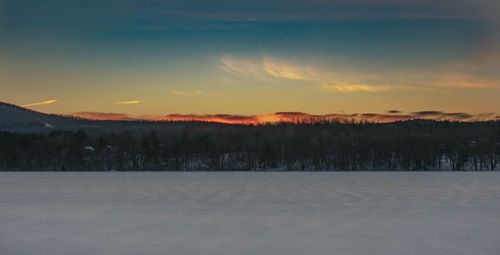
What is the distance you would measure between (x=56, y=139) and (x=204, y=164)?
3716 centimetres

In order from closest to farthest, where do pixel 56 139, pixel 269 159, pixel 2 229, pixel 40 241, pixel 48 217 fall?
1. pixel 40 241
2. pixel 2 229
3. pixel 48 217
4. pixel 269 159
5. pixel 56 139

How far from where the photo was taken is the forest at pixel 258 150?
354 ft

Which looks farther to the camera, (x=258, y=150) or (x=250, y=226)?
(x=258, y=150)

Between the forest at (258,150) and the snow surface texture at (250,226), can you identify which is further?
the forest at (258,150)

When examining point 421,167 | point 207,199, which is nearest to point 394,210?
point 207,199

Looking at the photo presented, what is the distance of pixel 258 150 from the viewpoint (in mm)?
118625

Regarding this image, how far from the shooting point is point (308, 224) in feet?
60.8

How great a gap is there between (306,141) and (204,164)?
25.0m

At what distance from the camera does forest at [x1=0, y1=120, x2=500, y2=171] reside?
10788 cm

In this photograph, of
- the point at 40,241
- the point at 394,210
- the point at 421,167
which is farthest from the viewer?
the point at 421,167

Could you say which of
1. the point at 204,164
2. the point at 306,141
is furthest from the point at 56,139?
the point at 306,141

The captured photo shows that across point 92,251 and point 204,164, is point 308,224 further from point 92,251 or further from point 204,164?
point 204,164

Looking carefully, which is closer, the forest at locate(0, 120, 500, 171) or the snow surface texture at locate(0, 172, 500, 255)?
the snow surface texture at locate(0, 172, 500, 255)

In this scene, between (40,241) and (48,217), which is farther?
(48,217)
